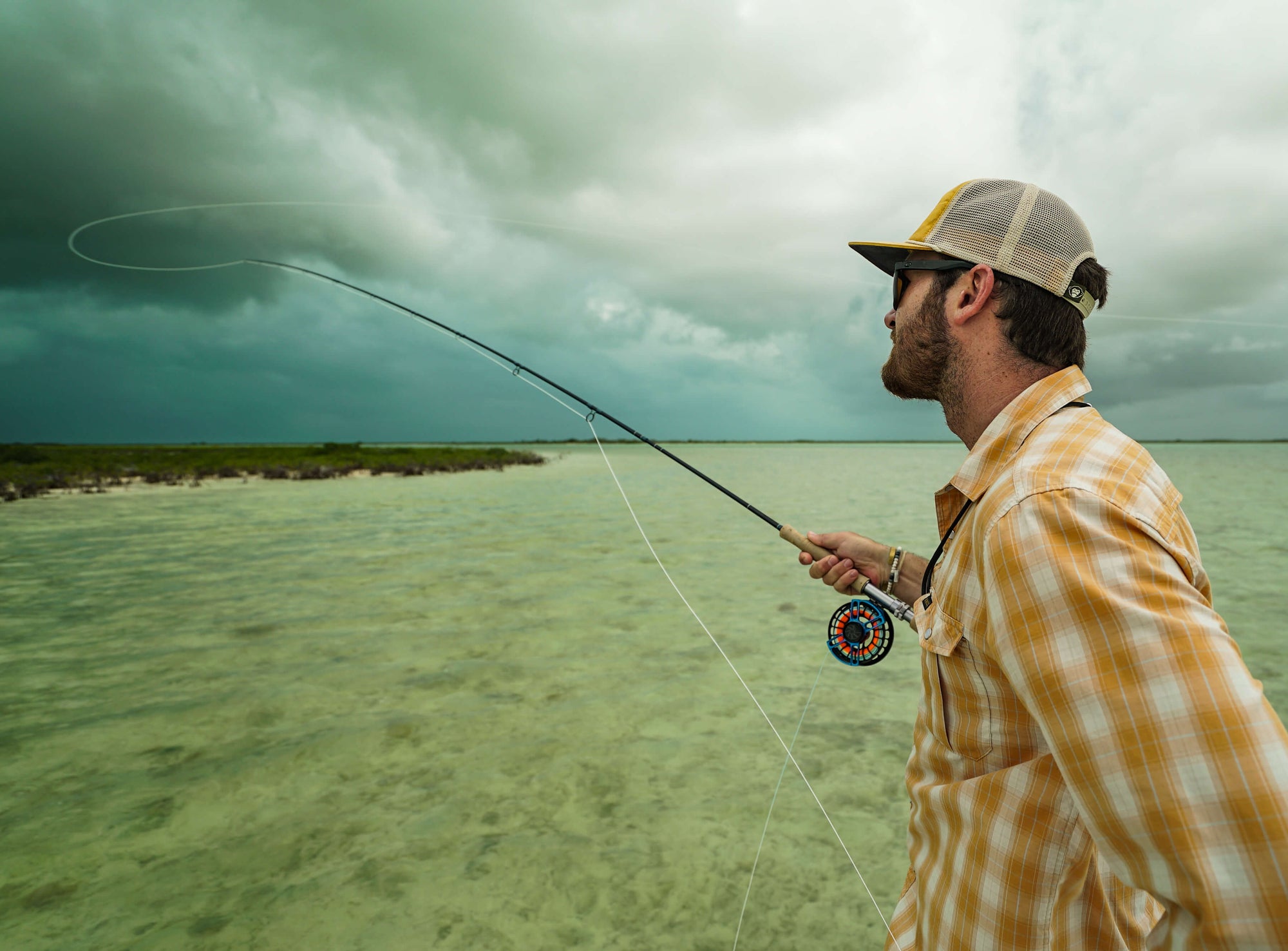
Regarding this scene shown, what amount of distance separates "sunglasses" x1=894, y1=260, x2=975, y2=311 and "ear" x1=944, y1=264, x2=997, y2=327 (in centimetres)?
3

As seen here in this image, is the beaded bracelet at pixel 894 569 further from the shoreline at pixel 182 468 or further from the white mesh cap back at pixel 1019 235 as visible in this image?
the shoreline at pixel 182 468

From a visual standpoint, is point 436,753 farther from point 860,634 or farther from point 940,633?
point 940,633

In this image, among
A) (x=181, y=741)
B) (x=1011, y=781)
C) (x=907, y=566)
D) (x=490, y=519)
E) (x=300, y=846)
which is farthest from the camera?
(x=490, y=519)

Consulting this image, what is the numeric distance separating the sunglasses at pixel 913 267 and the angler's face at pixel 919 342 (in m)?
0.01

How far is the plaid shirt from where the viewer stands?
80 centimetres

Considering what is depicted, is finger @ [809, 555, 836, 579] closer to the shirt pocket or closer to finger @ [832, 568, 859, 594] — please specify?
finger @ [832, 568, 859, 594]

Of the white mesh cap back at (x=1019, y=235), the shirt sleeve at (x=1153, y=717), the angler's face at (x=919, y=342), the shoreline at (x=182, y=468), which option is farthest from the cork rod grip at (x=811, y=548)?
the shoreline at (x=182, y=468)

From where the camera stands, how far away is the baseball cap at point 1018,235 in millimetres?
1450

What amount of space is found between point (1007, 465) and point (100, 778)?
5438mm

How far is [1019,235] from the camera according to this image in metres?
1.47

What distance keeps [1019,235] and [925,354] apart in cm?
32

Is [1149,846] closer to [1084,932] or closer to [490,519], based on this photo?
[1084,932]

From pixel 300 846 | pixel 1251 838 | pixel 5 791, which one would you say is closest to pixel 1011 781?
pixel 1251 838

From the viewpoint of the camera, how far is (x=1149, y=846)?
0.84 meters
